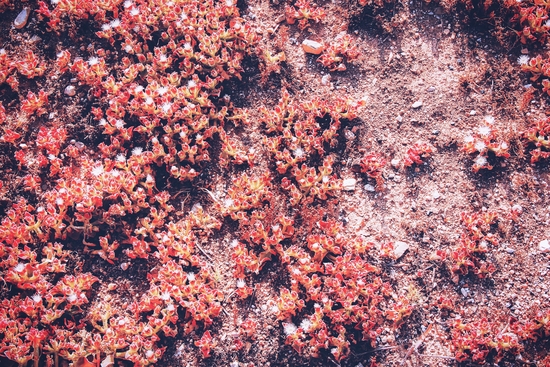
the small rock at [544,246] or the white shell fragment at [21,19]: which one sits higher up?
the white shell fragment at [21,19]

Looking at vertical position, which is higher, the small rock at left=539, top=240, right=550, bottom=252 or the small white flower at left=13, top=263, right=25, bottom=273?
the small rock at left=539, top=240, right=550, bottom=252

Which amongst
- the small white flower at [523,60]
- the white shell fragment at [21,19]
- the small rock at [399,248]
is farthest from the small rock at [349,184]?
the white shell fragment at [21,19]

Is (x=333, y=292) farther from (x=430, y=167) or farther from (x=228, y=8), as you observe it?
(x=228, y=8)

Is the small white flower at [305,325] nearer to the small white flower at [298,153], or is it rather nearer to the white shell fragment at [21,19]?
the small white flower at [298,153]

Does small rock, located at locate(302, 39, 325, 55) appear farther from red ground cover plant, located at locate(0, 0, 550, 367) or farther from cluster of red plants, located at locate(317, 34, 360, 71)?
red ground cover plant, located at locate(0, 0, 550, 367)

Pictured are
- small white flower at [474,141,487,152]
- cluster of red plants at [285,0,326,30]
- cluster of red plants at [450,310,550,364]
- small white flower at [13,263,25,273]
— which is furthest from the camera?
cluster of red plants at [285,0,326,30]

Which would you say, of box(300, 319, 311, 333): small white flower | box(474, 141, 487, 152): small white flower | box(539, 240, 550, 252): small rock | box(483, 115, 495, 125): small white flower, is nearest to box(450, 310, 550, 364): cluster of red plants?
box(539, 240, 550, 252): small rock
